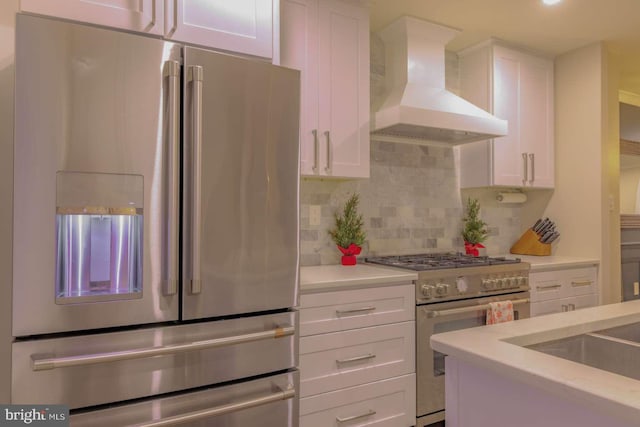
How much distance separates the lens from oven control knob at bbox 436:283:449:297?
Answer: 234 centimetres

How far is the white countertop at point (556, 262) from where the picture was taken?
2.85 meters

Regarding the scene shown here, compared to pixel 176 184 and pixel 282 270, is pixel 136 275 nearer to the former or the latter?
pixel 176 184

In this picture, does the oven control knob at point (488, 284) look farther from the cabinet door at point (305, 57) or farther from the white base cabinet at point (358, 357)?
the cabinet door at point (305, 57)

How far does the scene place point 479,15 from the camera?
2754 millimetres

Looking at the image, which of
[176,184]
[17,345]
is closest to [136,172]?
[176,184]

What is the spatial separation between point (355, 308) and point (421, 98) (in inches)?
53.7

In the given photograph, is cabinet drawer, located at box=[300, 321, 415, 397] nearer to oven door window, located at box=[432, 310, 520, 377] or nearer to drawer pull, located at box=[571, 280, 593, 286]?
oven door window, located at box=[432, 310, 520, 377]

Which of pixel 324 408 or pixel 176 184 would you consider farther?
pixel 324 408

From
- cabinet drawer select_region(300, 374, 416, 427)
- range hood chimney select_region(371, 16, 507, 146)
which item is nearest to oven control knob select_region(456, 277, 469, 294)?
cabinet drawer select_region(300, 374, 416, 427)

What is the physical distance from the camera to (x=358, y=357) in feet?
6.92

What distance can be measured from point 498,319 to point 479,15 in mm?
1881

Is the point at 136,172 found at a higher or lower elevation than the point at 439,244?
higher

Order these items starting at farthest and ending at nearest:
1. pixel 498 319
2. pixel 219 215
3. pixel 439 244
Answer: pixel 439 244, pixel 498 319, pixel 219 215

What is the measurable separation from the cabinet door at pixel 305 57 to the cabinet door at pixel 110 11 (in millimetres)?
783
